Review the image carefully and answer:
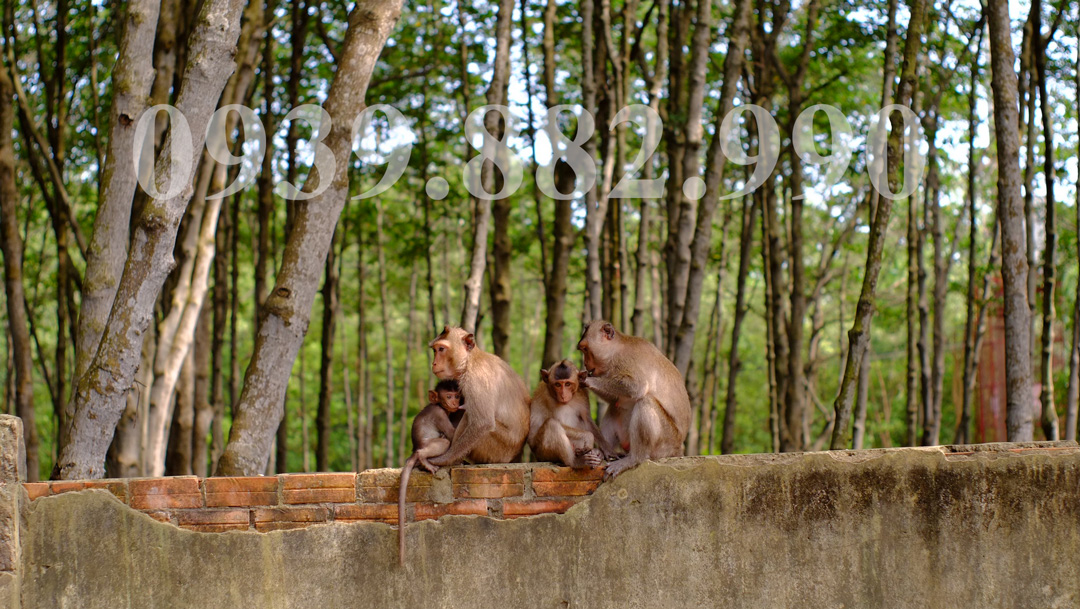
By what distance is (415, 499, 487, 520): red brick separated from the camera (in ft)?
13.8

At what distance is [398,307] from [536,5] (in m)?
14.3

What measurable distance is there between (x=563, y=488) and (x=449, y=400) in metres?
→ 0.92

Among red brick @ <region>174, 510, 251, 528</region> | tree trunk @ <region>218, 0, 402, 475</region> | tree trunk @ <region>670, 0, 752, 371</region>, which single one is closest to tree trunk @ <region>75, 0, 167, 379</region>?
tree trunk @ <region>218, 0, 402, 475</region>

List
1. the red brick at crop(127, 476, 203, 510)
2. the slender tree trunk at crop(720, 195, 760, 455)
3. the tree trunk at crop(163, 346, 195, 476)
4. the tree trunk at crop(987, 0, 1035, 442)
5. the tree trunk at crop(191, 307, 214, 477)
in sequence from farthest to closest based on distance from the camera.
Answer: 1. the tree trunk at crop(191, 307, 214, 477)
2. the slender tree trunk at crop(720, 195, 760, 455)
3. the tree trunk at crop(163, 346, 195, 476)
4. the tree trunk at crop(987, 0, 1035, 442)
5. the red brick at crop(127, 476, 203, 510)

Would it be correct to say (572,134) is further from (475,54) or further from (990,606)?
(990,606)

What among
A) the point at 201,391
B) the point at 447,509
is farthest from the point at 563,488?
the point at 201,391

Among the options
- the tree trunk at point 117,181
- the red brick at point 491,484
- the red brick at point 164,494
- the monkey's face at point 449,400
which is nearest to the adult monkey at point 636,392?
the red brick at point 491,484

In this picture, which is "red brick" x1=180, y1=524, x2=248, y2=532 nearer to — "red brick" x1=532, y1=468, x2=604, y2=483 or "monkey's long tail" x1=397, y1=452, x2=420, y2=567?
"monkey's long tail" x1=397, y1=452, x2=420, y2=567

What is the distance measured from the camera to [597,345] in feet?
16.0

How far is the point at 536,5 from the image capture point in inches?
427

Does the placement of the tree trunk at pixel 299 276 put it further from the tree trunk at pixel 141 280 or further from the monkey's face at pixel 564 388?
the monkey's face at pixel 564 388

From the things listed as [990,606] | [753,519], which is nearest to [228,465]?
[753,519]

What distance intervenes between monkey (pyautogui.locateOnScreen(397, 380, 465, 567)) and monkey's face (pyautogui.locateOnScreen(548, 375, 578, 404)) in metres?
0.46

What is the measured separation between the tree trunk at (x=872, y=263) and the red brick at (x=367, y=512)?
282cm
